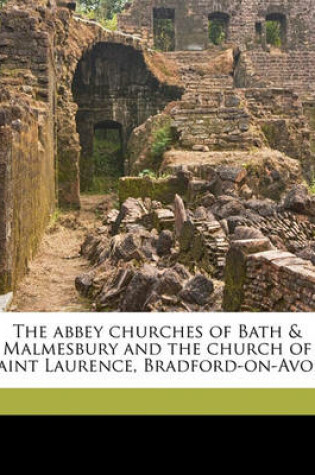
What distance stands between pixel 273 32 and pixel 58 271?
24.1 metres

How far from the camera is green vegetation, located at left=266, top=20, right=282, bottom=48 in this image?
29688 millimetres

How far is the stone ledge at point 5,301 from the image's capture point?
632cm

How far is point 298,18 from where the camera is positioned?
28734 mm

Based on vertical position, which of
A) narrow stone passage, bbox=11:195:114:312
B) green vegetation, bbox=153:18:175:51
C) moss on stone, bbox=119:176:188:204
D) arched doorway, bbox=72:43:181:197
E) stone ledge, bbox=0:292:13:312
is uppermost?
green vegetation, bbox=153:18:175:51

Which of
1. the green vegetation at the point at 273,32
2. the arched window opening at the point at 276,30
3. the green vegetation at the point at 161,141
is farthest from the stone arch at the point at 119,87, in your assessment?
the green vegetation at the point at 273,32

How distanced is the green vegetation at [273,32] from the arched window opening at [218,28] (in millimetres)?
2126

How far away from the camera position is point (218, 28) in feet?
98.9

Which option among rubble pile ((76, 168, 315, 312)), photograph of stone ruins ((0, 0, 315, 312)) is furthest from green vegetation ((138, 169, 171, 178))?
rubble pile ((76, 168, 315, 312))

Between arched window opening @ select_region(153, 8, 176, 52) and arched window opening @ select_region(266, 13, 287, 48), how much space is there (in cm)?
451

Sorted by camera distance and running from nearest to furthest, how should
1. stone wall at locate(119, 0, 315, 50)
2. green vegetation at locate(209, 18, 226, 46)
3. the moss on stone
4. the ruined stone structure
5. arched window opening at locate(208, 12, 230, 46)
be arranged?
the ruined stone structure → the moss on stone → stone wall at locate(119, 0, 315, 50) → arched window opening at locate(208, 12, 230, 46) → green vegetation at locate(209, 18, 226, 46)

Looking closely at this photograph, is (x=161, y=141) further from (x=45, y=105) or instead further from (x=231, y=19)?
(x=231, y=19)

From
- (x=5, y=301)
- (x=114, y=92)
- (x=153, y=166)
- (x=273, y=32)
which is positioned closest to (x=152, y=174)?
(x=153, y=166)

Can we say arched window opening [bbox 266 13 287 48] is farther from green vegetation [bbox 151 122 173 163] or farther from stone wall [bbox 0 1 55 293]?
stone wall [bbox 0 1 55 293]

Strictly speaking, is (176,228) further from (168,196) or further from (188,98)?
(188,98)
